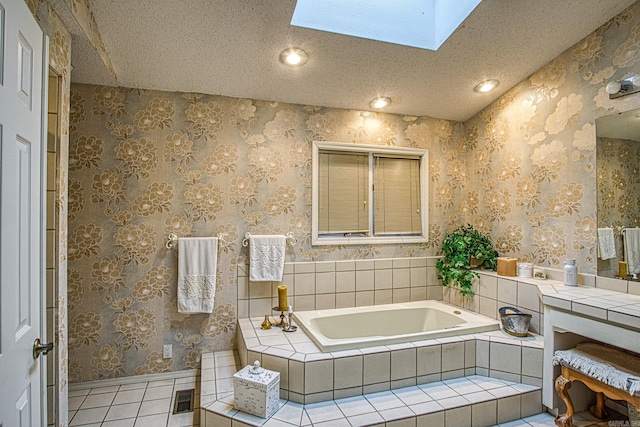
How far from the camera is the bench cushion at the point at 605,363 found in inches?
69.5

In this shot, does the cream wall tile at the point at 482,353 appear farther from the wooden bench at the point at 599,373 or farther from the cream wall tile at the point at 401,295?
the cream wall tile at the point at 401,295

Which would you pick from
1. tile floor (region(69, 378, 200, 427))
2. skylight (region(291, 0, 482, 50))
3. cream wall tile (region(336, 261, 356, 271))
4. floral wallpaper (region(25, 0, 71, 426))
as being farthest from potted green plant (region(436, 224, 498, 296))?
floral wallpaper (region(25, 0, 71, 426))

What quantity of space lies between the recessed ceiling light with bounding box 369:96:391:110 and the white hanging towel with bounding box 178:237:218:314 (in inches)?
72.4

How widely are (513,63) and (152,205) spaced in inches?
120

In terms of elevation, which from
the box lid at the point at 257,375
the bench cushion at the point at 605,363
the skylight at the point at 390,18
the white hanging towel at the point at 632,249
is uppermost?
the skylight at the point at 390,18

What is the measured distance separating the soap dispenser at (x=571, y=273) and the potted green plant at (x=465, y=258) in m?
0.67

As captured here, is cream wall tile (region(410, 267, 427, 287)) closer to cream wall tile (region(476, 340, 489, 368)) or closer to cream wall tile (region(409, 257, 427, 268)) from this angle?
cream wall tile (region(409, 257, 427, 268))

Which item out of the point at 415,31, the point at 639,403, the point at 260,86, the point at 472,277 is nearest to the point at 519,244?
the point at 472,277

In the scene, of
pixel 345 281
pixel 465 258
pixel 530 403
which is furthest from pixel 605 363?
pixel 345 281

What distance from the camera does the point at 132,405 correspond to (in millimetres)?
2340

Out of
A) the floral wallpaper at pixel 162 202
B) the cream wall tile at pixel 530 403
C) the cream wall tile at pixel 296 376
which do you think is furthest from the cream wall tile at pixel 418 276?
the cream wall tile at pixel 296 376

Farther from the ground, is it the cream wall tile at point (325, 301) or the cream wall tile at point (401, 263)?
the cream wall tile at point (401, 263)

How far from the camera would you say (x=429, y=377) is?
2.33 meters

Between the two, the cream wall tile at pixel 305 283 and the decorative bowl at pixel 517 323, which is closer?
the decorative bowl at pixel 517 323
